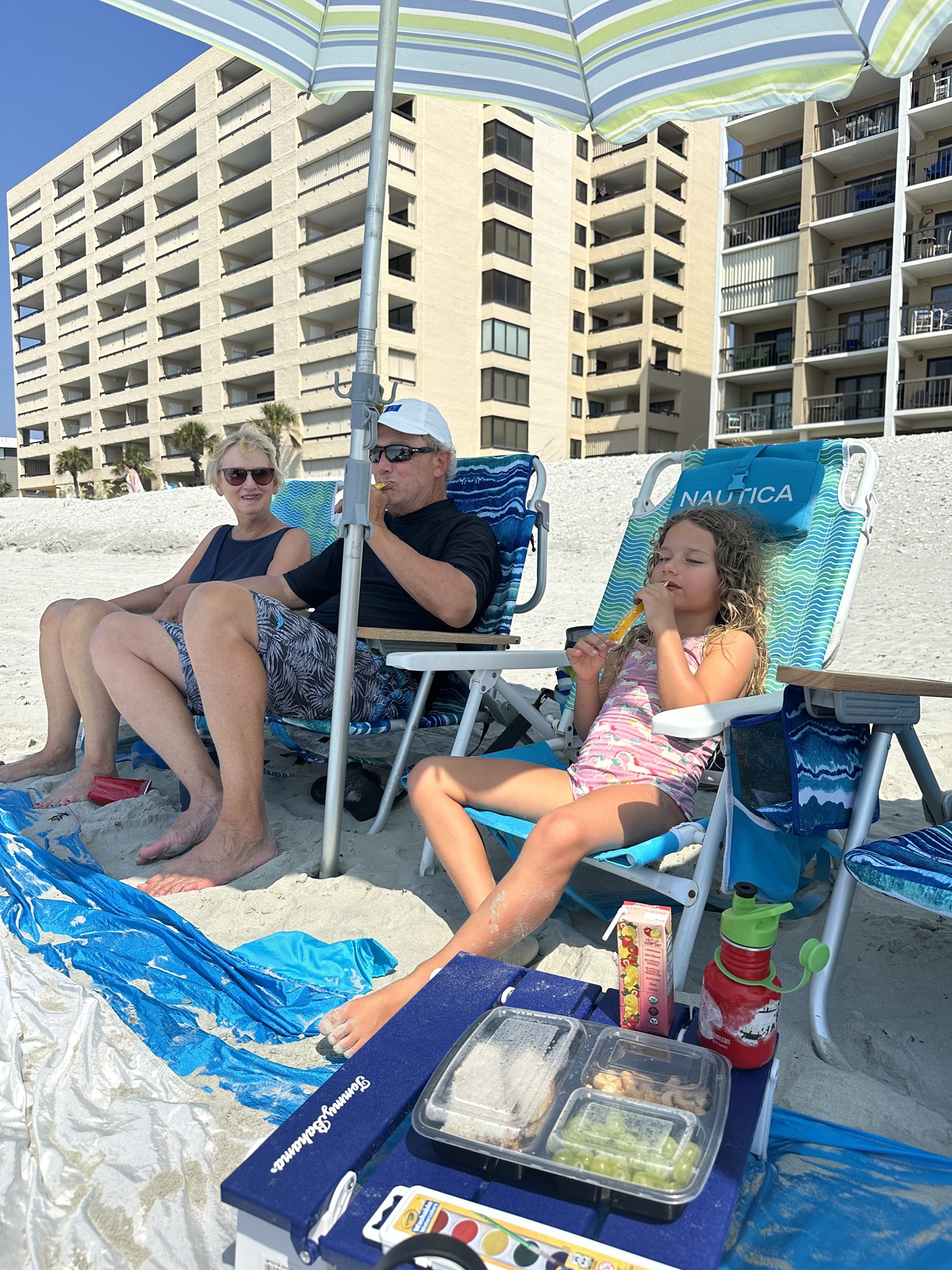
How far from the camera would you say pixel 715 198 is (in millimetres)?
35094

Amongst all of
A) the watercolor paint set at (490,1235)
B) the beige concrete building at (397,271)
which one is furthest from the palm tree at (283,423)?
the watercolor paint set at (490,1235)

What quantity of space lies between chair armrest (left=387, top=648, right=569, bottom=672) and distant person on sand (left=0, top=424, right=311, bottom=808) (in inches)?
42.8

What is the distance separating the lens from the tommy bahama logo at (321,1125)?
1.04m

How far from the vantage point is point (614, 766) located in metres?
2.15

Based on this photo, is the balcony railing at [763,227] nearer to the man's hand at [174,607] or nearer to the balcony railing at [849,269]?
the balcony railing at [849,269]

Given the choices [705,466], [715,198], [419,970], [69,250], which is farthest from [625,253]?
[419,970]

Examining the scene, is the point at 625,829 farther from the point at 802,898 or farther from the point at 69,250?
the point at 69,250

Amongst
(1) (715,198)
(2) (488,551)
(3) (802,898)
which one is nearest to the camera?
(3) (802,898)

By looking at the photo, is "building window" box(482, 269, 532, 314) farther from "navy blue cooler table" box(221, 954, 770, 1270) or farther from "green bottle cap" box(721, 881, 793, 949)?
"navy blue cooler table" box(221, 954, 770, 1270)

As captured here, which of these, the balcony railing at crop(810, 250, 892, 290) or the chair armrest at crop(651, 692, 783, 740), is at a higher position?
the balcony railing at crop(810, 250, 892, 290)

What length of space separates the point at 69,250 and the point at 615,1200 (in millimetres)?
50045

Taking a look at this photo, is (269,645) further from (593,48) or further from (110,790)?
(593,48)

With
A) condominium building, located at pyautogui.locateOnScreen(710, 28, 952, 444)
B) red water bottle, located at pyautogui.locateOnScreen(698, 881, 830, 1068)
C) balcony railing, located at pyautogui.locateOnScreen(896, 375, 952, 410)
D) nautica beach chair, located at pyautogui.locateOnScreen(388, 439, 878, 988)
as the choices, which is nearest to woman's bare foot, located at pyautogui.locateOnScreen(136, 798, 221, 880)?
nautica beach chair, located at pyautogui.locateOnScreen(388, 439, 878, 988)

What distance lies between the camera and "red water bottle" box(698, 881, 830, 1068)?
1.27 m
